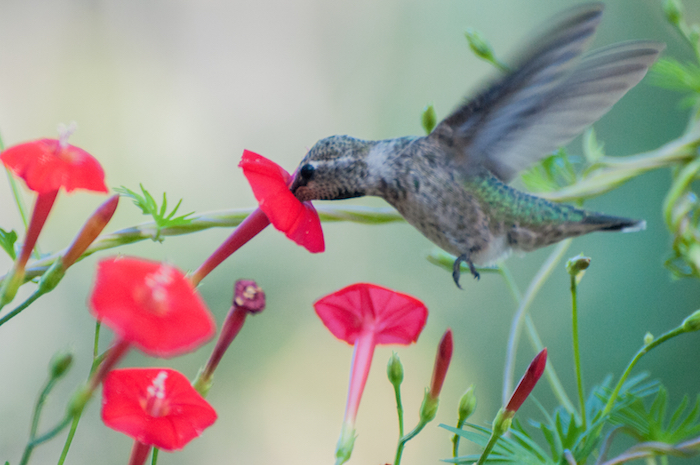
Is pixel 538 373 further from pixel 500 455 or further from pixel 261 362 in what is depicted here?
pixel 261 362

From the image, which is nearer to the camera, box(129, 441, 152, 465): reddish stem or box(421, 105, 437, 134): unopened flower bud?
box(129, 441, 152, 465): reddish stem

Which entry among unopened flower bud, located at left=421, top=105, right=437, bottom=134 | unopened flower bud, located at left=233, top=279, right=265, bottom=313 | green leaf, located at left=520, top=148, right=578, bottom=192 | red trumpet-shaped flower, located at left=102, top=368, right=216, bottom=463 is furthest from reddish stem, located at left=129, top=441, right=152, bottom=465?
green leaf, located at left=520, top=148, right=578, bottom=192

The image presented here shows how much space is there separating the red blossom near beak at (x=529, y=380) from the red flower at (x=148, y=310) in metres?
0.29

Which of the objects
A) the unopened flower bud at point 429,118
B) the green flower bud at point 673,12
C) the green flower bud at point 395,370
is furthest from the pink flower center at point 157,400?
the green flower bud at point 673,12

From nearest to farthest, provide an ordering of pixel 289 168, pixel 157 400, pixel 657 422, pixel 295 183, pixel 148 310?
pixel 148 310 → pixel 157 400 → pixel 295 183 → pixel 657 422 → pixel 289 168

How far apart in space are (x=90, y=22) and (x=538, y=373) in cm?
297

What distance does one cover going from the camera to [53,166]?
1.71 ft

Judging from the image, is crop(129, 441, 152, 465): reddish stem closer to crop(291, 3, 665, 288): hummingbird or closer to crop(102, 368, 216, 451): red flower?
crop(102, 368, 216, 451): red flower

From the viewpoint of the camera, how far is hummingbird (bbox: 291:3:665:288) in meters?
0.64

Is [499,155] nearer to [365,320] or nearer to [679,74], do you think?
[365,320]

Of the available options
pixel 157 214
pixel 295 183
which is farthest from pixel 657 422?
pixel 157 214

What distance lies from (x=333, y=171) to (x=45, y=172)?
32 cm

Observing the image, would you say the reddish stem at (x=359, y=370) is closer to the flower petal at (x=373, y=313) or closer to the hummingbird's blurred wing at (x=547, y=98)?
the flower petal at (x=373, y=313)

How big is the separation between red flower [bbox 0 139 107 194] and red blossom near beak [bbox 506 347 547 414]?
40 centimetres
